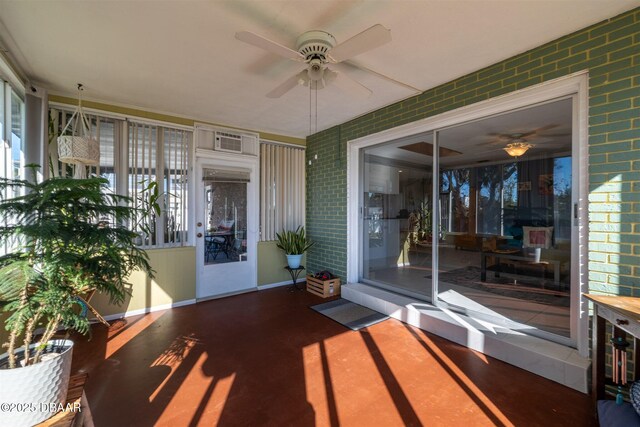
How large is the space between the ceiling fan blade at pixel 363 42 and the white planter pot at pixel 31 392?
244cm

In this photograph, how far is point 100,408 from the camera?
6.49 feet

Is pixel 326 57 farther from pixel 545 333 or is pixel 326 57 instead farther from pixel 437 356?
pixel 545 333

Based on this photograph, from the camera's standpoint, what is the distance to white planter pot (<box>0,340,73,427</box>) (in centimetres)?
131

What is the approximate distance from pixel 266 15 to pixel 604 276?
3217mm

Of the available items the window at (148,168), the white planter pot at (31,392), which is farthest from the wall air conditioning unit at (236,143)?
the white planter pot at (31,392)

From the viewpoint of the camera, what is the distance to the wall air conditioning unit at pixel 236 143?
4.47 meters

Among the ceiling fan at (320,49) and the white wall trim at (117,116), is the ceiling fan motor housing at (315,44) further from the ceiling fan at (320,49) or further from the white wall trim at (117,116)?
the white wall trim at (117,116)

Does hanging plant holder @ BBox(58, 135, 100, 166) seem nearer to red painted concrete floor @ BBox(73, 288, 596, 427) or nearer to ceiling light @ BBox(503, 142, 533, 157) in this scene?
red painted concrete floor @ BBox(73, 288, 596, 427)

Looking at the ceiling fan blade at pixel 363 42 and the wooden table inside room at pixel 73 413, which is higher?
the ceiling fan blade at pixel 363 42

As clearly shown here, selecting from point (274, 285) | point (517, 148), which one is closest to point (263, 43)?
point (517, 148)

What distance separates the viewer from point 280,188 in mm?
5191

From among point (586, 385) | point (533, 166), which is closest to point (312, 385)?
point (586, 385)

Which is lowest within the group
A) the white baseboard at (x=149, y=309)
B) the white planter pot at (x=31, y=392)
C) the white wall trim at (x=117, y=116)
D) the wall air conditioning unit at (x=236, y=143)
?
the white baseboard at (x=149, y=309)

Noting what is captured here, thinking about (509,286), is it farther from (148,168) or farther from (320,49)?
(148,168)
